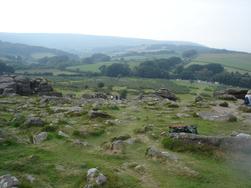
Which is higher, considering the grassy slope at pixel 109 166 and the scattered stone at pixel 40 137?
the grassy slope at pixel 109 166

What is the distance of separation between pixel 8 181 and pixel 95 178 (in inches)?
174

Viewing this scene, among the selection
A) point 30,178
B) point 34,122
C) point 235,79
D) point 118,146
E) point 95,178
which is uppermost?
point 95,178

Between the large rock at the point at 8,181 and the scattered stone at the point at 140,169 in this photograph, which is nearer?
the large rock at the point at 8,181

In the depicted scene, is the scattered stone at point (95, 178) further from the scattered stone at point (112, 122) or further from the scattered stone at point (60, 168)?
the scattered stone at point (112, 122)

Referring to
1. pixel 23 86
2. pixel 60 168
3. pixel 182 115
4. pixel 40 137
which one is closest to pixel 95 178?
pixel 60 168

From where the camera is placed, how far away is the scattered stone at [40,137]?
27087mm

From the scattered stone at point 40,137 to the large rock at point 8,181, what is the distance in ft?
29.1

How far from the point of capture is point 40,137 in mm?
27547

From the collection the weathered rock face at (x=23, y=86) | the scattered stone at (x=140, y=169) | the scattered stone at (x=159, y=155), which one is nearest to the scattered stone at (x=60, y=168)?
the scattered stone at (x=140, y=169)

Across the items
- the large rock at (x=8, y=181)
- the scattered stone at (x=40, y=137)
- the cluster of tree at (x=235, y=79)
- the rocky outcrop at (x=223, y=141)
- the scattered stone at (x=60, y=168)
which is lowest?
the cluster of tree at (x=235, y=79)

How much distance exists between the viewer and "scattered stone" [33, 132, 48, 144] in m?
27.1

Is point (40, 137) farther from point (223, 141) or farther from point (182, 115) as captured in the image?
point (182, 115)

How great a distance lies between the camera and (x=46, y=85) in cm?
7750

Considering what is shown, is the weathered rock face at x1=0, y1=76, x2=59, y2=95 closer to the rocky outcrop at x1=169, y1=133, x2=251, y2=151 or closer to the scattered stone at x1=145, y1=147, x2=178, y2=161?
the scattered stone at x1=145, y1=147, x2=178, y2=161
